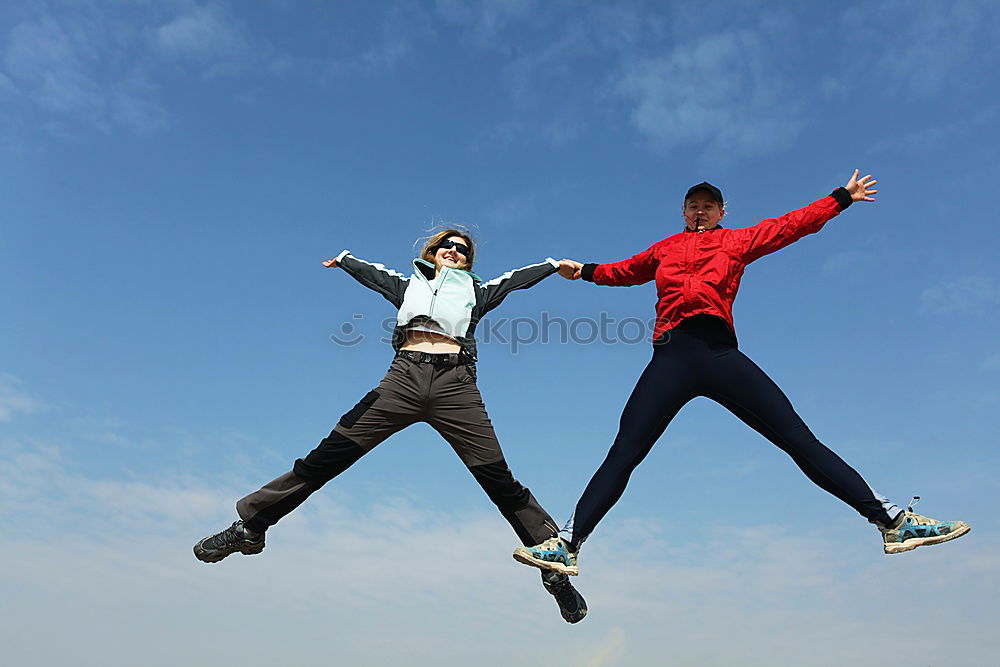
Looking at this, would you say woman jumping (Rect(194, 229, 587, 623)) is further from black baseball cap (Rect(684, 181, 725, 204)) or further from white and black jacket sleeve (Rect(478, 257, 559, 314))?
black baseball cap (Rect(684, 181, 725, 204))

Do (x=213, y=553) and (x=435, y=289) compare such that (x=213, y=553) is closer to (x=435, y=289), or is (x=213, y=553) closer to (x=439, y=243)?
(x=435, y=289)

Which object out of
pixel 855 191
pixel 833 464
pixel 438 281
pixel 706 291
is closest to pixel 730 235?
pixel 706 291

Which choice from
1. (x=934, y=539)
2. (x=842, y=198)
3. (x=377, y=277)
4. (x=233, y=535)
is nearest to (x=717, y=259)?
(x=842, y=198)

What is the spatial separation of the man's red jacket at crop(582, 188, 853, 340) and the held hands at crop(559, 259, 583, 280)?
980mm

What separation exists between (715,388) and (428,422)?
2.43 meters

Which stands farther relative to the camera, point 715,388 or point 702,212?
point 702,212

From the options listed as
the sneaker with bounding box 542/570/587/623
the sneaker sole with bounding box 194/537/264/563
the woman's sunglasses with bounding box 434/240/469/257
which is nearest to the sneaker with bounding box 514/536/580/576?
the sneaker with bounding box 542/570/587/623

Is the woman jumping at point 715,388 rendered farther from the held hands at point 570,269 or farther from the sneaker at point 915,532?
the held hands at point 570,269

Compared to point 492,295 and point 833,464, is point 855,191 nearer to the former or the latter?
point 833,464

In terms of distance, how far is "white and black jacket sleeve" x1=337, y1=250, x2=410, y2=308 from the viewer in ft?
24.9

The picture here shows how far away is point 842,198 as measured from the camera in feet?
22.1

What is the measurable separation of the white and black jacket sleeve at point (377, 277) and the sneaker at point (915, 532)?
448cm

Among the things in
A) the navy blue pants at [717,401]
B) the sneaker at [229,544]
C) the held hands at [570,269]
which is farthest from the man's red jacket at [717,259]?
the sneaker at [229,544]

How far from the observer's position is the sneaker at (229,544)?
7.10 m
